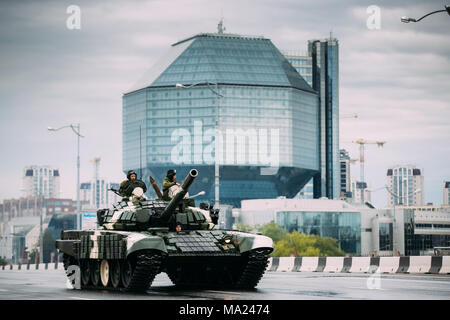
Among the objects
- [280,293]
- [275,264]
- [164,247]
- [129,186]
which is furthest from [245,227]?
[164,247]

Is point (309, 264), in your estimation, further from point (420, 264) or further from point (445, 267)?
point (445, 267)

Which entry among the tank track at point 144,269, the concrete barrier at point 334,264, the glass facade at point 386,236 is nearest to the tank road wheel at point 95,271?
the tank track at point 144,269

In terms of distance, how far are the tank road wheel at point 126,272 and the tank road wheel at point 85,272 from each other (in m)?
2.84

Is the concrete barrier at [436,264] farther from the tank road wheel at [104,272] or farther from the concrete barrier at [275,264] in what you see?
the tank road wheel at [104,272]

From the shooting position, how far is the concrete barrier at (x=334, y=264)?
151ft

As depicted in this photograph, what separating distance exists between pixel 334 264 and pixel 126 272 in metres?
20.6

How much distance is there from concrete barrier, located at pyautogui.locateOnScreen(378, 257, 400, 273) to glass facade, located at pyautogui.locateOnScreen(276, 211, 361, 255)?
132 m

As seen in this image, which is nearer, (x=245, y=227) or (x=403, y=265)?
(x=403, y=265)

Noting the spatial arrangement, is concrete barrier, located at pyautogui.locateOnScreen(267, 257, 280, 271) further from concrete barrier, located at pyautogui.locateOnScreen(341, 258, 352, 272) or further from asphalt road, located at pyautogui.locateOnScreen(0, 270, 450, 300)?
asphalt road, located at pyautogui.locateOnScreen(0, 270, 450, 300)

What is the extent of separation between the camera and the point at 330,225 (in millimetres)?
178375

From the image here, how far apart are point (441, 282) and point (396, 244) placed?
482ft

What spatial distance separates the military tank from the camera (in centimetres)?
2664

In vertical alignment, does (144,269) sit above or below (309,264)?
above

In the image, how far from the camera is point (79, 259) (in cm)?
3164
